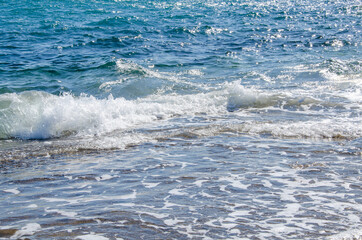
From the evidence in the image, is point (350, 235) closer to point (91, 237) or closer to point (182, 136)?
point (91, 237)

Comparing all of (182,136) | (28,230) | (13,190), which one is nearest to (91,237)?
(28,230)

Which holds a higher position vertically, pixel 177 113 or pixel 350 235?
pixel 350 235

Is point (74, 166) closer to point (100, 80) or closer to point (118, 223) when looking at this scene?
point (118, 223)

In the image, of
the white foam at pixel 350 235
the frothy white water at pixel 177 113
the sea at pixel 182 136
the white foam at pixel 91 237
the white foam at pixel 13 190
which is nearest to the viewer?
the white foam at pixel 350 235

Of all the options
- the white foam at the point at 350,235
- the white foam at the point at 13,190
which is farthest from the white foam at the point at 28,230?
the white foam at the point at 350,235

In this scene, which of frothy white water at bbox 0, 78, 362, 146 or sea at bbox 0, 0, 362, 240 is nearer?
sea at bbox 0, 0, 362, 240

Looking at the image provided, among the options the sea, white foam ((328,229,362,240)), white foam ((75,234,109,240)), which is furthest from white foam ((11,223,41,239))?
white foam ((328,229,362,240))

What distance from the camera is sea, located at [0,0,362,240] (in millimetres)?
3966

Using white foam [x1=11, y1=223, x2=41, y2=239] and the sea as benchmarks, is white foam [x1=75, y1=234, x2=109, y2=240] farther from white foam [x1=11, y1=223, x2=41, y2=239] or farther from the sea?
white foam [x1=11, y1=223, x2=41, y2=239]

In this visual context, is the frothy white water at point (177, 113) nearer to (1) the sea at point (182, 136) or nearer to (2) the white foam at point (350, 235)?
(1) the sea at point (182, 136)

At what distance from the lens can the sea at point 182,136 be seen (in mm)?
3966

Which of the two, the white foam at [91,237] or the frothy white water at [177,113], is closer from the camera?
the white foam at [91,237]

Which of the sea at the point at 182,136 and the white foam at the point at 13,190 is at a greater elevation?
the sea at the point at 182,136

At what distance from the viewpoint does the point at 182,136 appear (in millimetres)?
6828
